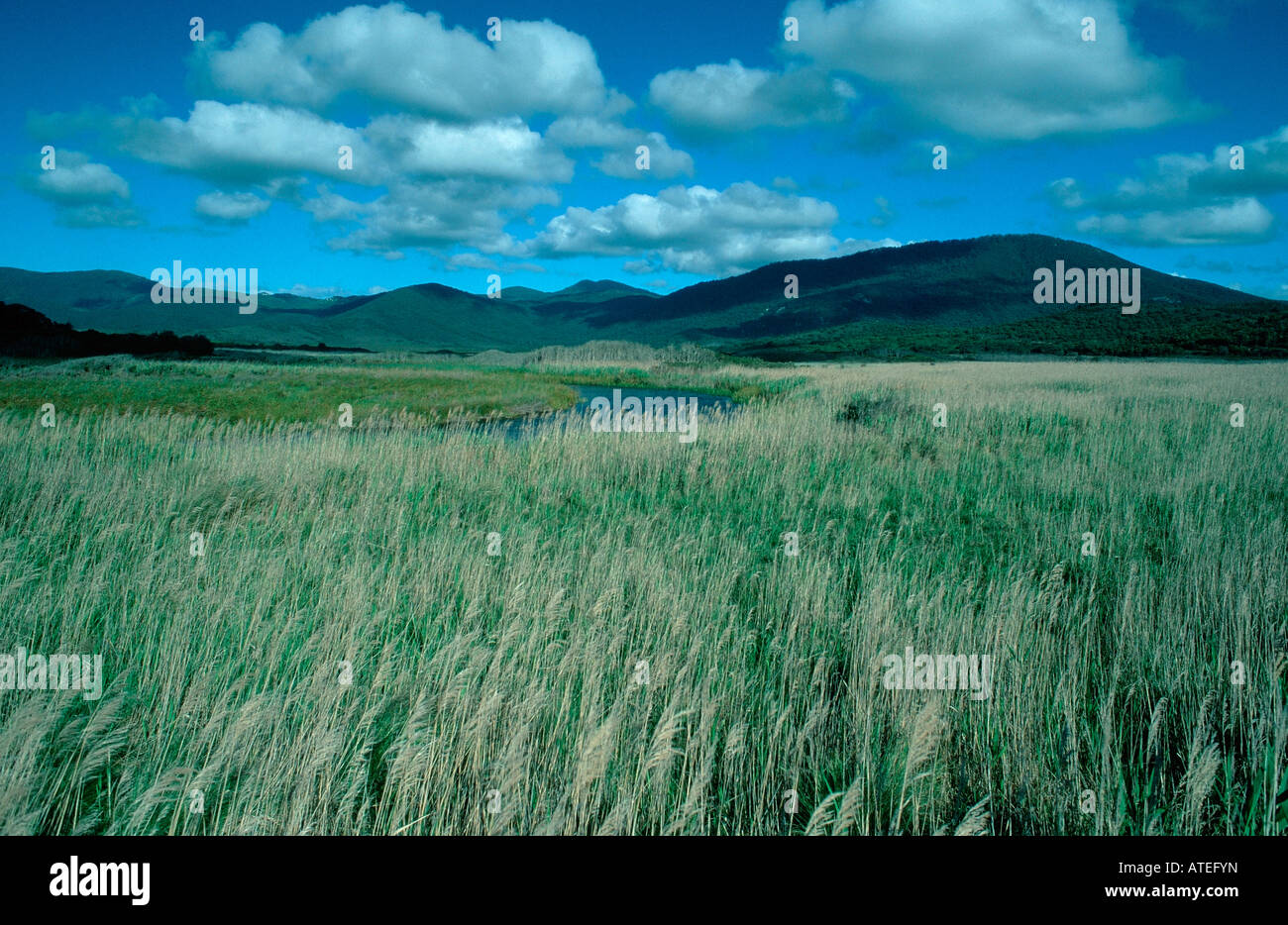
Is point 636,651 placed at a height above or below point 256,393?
below

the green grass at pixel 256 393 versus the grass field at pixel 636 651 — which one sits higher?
the green grass at pixel 256 393

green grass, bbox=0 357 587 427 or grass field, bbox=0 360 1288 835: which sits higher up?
green grass, bbox=0 357 587 427

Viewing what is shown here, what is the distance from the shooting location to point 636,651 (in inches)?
167

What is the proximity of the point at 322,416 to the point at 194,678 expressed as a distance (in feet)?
82.2

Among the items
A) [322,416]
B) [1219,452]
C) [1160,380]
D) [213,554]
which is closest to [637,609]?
[213,554]

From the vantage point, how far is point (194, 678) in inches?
141

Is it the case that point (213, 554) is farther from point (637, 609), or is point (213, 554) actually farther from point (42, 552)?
point (637, 609)

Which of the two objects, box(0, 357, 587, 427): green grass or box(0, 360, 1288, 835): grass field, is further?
box(0, 357, 587, 427): green grass

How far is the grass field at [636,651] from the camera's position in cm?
287

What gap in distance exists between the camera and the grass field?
9.41 feet

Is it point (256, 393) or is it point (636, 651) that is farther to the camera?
point (256, 393)

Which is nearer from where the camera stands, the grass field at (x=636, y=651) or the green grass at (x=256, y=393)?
the grass field at (x=636, y=651)

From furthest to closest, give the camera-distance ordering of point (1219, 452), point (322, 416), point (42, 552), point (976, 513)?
point (322, 416) → point (1219, 452) → point (976, 513) → point (42, 552)
